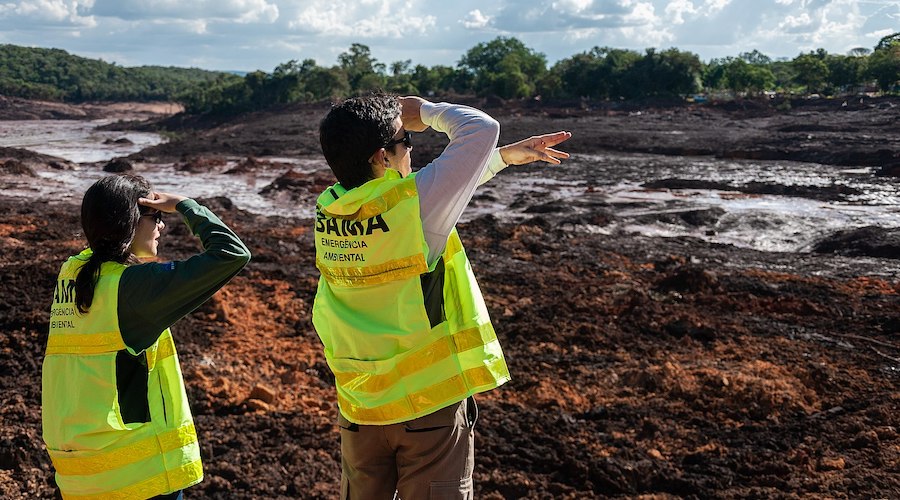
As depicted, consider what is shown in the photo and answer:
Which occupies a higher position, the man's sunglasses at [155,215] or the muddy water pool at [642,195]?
the man's sunglasses at [155,215]

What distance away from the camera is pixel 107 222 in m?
2.09

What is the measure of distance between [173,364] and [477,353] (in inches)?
36.4

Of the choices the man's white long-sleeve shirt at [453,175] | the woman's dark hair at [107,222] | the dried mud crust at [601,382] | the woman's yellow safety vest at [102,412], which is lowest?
the dried mud crust at [601,382]

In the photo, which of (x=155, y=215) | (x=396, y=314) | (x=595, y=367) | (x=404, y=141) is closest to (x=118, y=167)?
(x=595, y=367)

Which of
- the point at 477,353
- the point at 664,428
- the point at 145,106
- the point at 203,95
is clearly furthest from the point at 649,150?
the point at 145,106

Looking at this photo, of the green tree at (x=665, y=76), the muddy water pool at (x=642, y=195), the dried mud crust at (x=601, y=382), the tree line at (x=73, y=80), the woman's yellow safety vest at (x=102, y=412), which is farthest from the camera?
the tree line at (x=73, y=80)

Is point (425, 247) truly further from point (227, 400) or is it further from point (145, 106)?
point (145, 106)

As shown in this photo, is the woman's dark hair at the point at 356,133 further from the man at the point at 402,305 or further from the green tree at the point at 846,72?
the green tree at the point at 846,72

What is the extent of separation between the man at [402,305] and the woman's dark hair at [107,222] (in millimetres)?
566

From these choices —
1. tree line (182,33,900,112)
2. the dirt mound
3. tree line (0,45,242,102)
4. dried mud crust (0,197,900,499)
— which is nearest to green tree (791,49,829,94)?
tree line (182,33,900,112)

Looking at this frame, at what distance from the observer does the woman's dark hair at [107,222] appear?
81.9 inches

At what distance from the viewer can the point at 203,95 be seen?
57.2 metres

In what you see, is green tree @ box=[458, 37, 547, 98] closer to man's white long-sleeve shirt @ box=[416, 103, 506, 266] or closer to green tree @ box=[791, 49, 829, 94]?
green tree @ box=[791, 49, 829, 94]

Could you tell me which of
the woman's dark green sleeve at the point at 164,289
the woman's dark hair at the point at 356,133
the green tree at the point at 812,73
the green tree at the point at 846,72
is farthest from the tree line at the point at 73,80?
the woman's dark hair at the point at 356,133
